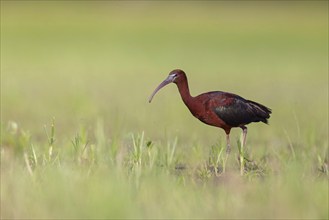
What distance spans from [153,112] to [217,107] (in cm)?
443

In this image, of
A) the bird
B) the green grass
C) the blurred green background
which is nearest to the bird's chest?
the bird

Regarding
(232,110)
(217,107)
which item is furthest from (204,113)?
(232,110)

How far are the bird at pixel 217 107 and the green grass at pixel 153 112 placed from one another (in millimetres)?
260

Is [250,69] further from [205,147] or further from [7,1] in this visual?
[7,1]

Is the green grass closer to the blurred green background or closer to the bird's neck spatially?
the blurred green background

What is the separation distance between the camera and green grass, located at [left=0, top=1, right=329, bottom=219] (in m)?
4.86

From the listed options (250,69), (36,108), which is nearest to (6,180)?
(36,108)

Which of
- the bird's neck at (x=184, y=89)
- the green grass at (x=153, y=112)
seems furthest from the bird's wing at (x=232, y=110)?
the green grass at (x=153, y=112)

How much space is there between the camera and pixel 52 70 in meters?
17.5

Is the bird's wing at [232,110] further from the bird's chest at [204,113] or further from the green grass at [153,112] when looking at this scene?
the green grass at [153,112]

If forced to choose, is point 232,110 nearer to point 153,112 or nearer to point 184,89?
point 184,89

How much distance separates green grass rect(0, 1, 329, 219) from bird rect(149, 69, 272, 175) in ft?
0.85

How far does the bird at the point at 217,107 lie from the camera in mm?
6941

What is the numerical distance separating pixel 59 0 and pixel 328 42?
43.7ft
